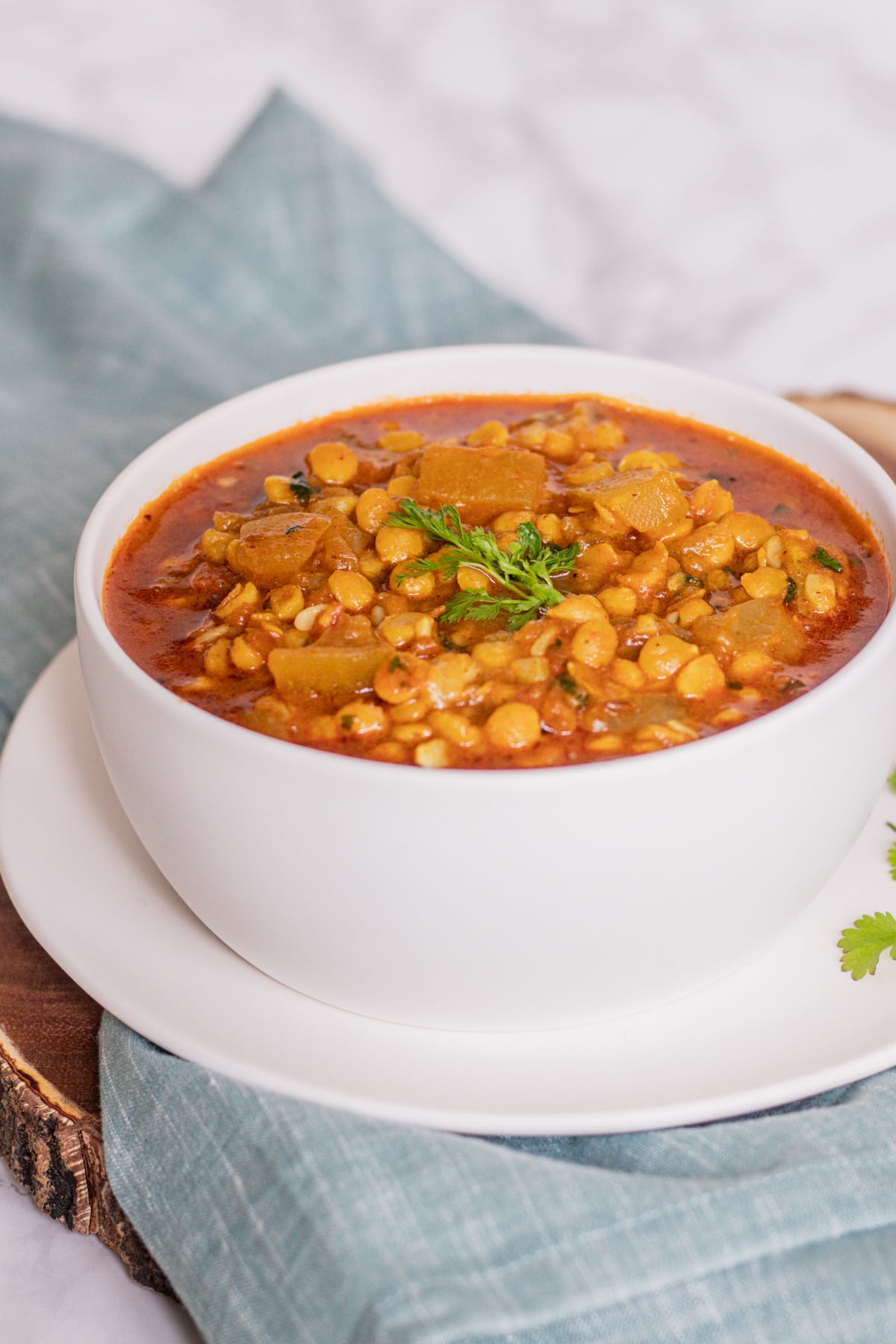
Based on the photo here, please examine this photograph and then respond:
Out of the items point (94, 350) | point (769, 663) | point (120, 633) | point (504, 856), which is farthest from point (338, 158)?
point (504, 856)

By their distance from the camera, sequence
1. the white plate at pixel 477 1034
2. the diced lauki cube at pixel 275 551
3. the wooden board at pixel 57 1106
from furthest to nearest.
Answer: the diced lauki cube at pixel 275 551 < the wooden board at pixel 57 1106 < the white plate at pixel 477 1034

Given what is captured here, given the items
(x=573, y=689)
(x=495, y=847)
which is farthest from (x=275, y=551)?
(x=495, y=847)

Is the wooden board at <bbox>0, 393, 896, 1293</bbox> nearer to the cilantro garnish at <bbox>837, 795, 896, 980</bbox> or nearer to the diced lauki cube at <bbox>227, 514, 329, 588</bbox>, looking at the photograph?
the diced lauki cube at <bbox>227, 514, 329, 588</bbox>

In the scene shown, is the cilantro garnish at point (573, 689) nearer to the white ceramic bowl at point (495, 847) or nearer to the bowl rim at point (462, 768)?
the bowl rim at point (462, 768)

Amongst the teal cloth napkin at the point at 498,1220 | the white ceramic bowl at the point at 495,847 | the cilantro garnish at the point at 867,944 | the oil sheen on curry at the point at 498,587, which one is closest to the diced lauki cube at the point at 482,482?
the oil sheen on curry at the point at 498,587

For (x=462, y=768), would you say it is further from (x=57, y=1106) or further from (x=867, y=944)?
(x=57, y=1106)

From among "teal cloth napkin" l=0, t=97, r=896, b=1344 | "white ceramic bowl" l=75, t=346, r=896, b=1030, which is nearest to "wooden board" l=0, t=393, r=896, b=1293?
"teal cloth napkin" l=0, t=97, r=896, b=1344

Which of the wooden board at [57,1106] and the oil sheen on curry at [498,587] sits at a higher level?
the oil sheen on curry at [498,587]
